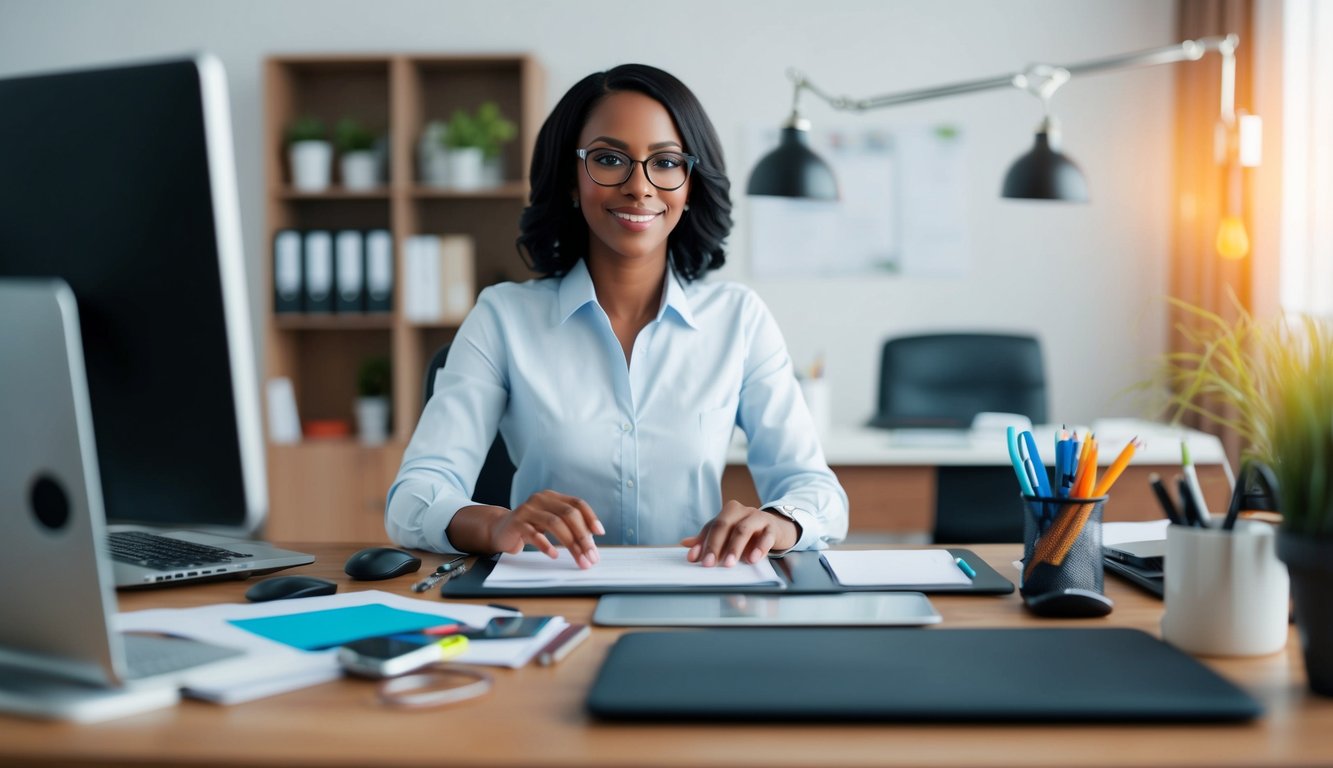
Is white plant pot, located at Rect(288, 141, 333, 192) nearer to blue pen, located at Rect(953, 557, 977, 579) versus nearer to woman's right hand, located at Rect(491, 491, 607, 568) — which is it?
woman's right hand, located at Rect(491, 491, 607, 568)

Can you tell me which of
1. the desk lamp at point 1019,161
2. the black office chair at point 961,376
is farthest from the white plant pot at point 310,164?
the black office chair at point 961,376

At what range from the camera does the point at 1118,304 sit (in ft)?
12.4

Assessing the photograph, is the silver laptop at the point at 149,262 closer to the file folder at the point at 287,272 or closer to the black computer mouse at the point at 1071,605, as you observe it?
the black computer mouse at the point at 1071,605

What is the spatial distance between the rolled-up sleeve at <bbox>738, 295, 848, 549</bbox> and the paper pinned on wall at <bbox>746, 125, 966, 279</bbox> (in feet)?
7.31

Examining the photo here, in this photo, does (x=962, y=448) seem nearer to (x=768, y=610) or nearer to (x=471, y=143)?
(x=768, y=610)

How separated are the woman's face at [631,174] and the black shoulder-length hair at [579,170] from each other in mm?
21

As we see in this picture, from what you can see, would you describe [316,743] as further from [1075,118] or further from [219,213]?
[1075,118]

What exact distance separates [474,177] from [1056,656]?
3086mm

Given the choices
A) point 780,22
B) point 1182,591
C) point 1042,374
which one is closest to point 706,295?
point 1182,591

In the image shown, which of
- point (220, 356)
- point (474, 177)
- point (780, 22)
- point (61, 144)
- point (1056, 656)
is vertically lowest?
point (1056, 656)

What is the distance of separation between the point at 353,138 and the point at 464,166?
40cm

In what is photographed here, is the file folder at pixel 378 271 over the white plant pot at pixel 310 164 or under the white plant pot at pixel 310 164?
under

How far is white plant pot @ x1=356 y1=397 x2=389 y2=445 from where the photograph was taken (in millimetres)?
3666

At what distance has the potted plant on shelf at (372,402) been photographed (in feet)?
12.0
